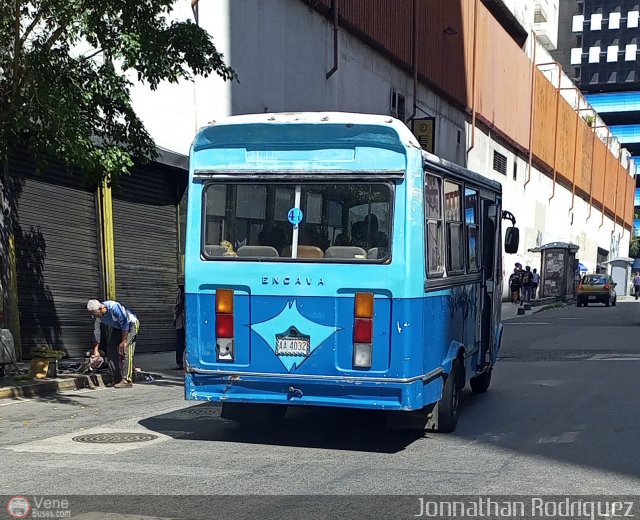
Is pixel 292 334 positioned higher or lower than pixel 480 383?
higher

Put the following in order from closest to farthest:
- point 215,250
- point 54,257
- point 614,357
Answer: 1. point 215,250
2. point 54,257
3. point 614,357

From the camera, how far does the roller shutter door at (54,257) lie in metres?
15.7

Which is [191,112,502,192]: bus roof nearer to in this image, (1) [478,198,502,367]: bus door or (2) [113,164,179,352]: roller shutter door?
(1) [478,198,502,367]: bus door

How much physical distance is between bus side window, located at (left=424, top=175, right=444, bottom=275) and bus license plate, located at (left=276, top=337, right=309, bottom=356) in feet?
4.63

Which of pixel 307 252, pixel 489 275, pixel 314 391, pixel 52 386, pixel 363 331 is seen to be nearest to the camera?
pixel 363 331

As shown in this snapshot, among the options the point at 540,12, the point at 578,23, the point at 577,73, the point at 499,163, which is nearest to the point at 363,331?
the point at 499,163

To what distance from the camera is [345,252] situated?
26.5 feet

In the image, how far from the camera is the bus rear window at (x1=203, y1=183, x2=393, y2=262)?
804 cm

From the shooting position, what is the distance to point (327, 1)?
2691 cm

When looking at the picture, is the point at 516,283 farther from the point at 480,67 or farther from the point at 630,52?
the point at 630,52

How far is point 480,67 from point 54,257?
31.6 metres

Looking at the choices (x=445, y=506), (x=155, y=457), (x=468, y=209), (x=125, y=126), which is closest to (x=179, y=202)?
(x=125, y=126)

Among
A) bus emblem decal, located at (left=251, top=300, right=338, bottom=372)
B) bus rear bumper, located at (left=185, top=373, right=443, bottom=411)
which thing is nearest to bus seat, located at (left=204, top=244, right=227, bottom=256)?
bus emblem decal, located at (left=251, top=300, right=338, bottom=372)

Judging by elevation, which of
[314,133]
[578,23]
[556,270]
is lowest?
[556,270]
